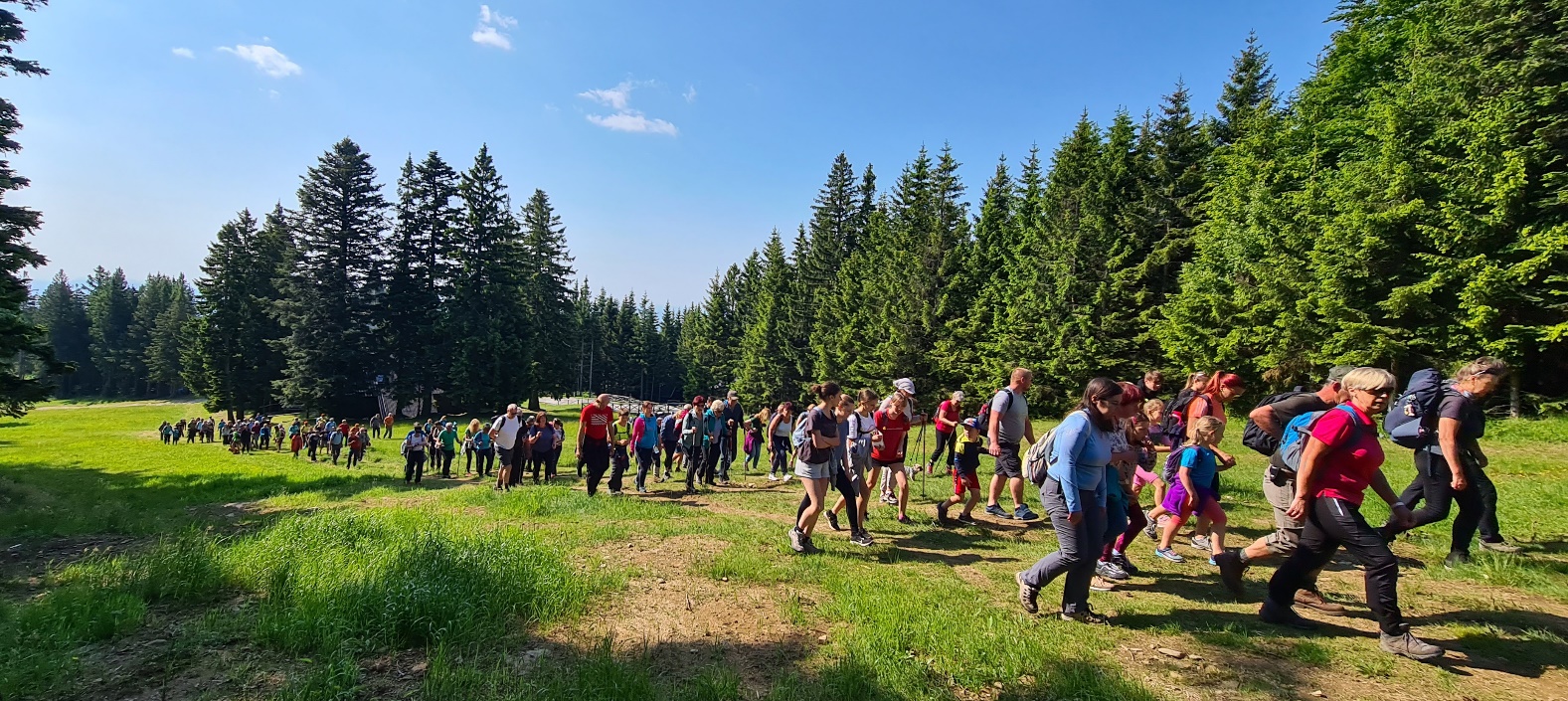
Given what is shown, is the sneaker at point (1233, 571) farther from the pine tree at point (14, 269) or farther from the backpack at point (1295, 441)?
the pine tree at point (14, 269)

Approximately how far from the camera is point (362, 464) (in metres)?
23.8

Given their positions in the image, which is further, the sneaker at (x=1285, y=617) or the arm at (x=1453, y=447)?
the arm at (x=1453, y=447)

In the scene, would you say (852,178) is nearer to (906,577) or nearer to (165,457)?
(165,457)

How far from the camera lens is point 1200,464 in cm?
561

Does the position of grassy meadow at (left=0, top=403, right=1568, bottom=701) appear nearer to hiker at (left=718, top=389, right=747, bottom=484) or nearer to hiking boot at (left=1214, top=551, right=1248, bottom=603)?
hiking boot at (left=1214, top=551, right=1248, bottom=603)

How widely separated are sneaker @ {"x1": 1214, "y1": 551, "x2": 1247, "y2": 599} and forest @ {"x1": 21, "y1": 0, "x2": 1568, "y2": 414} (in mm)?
14642

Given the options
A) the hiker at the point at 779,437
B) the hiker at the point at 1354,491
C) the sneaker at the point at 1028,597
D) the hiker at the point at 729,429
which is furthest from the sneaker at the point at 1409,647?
the hiker at the point at 729,429

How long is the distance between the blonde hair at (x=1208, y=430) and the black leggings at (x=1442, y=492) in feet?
5.24

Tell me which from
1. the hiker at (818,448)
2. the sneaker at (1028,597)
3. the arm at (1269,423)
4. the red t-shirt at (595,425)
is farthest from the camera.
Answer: the red t-shirt at (595,425)

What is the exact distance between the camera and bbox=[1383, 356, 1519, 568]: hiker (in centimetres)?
508

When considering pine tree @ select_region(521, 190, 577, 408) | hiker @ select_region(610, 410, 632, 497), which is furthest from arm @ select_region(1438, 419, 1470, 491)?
pine tree @ select_region(521, 190, 577, 408)

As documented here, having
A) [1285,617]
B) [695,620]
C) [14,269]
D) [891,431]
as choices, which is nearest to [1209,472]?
[1285,617]

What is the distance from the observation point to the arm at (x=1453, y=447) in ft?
16.6

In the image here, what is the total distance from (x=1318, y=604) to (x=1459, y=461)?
1759 millimetres
